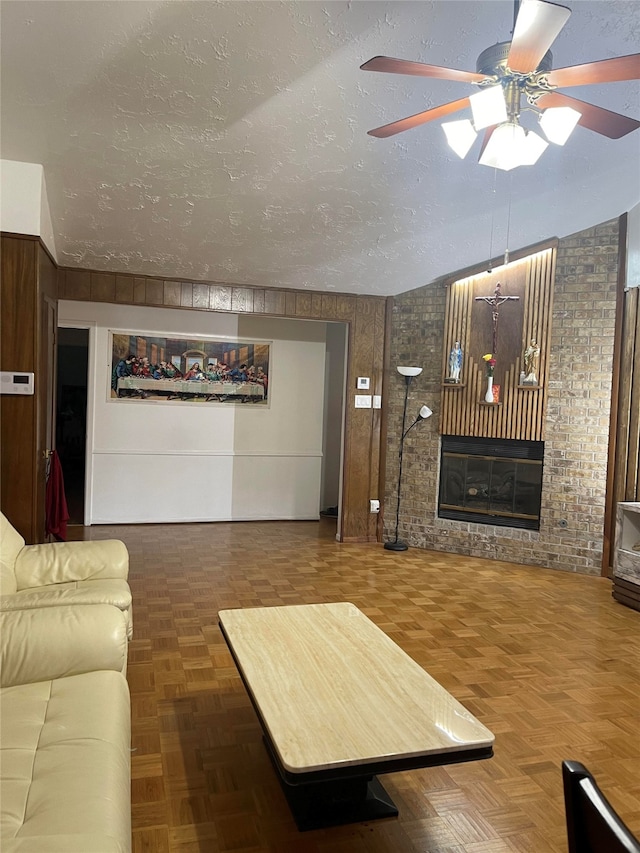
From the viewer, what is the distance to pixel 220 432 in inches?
269

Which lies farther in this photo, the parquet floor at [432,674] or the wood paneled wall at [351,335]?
the wood paneled wall at [351,335]

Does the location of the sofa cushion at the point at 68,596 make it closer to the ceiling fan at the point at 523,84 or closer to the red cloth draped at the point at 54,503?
the red cloth draped at the point at 54,503

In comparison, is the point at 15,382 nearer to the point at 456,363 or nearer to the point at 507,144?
the point at 507,144

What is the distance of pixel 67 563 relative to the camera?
301cm

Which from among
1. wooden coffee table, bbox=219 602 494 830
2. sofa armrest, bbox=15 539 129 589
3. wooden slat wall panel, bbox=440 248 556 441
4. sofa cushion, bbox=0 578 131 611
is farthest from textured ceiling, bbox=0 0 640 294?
wooden coffee table, bbox=219 602 494 830

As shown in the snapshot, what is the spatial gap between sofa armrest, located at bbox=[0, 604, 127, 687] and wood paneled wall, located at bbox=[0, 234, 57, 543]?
198cm

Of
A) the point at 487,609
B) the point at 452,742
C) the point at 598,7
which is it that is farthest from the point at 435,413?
the point at 452,742

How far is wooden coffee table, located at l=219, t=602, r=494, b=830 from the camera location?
1.71 metres

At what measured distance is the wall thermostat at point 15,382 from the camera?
3816mm

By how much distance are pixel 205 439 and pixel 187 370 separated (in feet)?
2.48

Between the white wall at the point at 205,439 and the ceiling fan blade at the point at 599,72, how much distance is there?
4917 mm

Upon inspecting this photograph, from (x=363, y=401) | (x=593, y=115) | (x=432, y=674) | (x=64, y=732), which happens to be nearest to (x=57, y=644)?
(x=64, y=732)

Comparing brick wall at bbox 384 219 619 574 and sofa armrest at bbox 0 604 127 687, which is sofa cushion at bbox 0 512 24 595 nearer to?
sofa armrest at bbox 0 604 127 687

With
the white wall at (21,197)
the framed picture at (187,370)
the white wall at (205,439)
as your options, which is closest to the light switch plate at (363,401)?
the white wall at (205,439)
